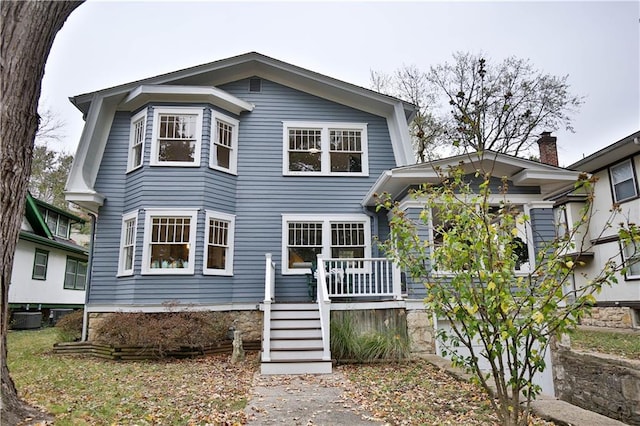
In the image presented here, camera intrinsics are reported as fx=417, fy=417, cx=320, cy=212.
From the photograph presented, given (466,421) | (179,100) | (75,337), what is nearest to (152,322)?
(75,337)

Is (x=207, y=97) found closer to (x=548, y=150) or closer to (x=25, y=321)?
(x=25, y=321)

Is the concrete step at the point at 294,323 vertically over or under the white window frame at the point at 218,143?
under

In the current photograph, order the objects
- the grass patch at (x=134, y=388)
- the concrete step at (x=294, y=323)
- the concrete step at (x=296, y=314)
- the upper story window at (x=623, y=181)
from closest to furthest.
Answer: the grass patch at (x=134, y=388), the concrete step at (x=294, y=323), the concrete step at (x=296, y=314), the upper story window at (x=623, y=181)

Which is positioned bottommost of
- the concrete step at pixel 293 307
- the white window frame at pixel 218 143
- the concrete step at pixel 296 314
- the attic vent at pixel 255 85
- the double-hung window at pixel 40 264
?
the concrete step at pixel 296 314

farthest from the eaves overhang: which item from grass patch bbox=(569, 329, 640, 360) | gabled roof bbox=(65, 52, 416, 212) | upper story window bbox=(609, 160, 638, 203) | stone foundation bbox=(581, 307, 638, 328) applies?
stone foundation bbox=(581, 307, 638, 328)

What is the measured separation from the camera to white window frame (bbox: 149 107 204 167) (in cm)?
1016

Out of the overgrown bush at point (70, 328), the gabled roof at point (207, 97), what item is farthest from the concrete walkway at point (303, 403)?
the gabled roof at point (207, 97)

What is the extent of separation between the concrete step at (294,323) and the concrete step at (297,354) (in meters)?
0.69

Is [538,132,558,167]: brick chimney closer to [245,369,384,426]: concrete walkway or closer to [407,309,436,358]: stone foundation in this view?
[407,309,436,358]: stone foundation

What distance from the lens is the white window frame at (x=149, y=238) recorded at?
31.4 feet

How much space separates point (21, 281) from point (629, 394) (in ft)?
58.4

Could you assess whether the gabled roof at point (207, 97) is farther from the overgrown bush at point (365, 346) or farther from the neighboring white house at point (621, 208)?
the neighboring white house at point (621, 208)

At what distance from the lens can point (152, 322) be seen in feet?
27.6

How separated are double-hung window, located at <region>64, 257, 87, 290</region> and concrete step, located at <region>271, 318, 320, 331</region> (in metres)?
14.5
